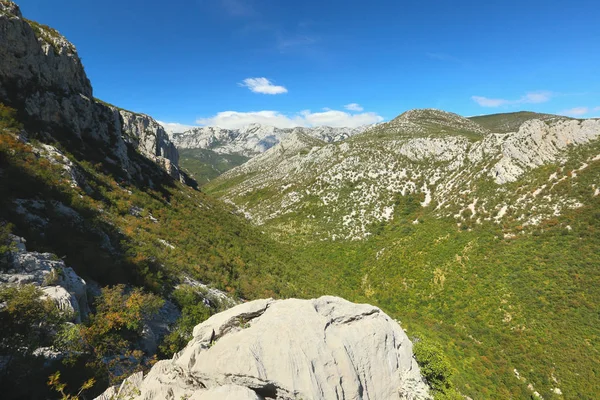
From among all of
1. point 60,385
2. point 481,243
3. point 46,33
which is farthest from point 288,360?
point 46,33

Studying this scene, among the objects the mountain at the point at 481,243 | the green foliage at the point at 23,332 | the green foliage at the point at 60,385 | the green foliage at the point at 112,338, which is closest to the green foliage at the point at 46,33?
the green foliage at the point at 112,338

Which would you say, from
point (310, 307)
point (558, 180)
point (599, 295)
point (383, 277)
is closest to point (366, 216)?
point (383, 277)

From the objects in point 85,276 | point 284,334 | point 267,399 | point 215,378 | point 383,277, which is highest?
point 85,276

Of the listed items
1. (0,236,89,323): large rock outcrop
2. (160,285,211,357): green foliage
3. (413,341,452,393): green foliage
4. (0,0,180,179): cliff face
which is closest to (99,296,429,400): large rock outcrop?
(413,341,452,393): green foliage

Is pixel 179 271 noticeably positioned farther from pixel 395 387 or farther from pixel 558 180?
pixel 558 180

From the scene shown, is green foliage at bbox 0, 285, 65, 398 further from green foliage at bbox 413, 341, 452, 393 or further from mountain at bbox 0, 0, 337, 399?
green foliage at bbox 413, 341, 452, 393

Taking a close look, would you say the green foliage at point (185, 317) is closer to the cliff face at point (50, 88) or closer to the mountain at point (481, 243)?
the mountain at point (481, 243)
